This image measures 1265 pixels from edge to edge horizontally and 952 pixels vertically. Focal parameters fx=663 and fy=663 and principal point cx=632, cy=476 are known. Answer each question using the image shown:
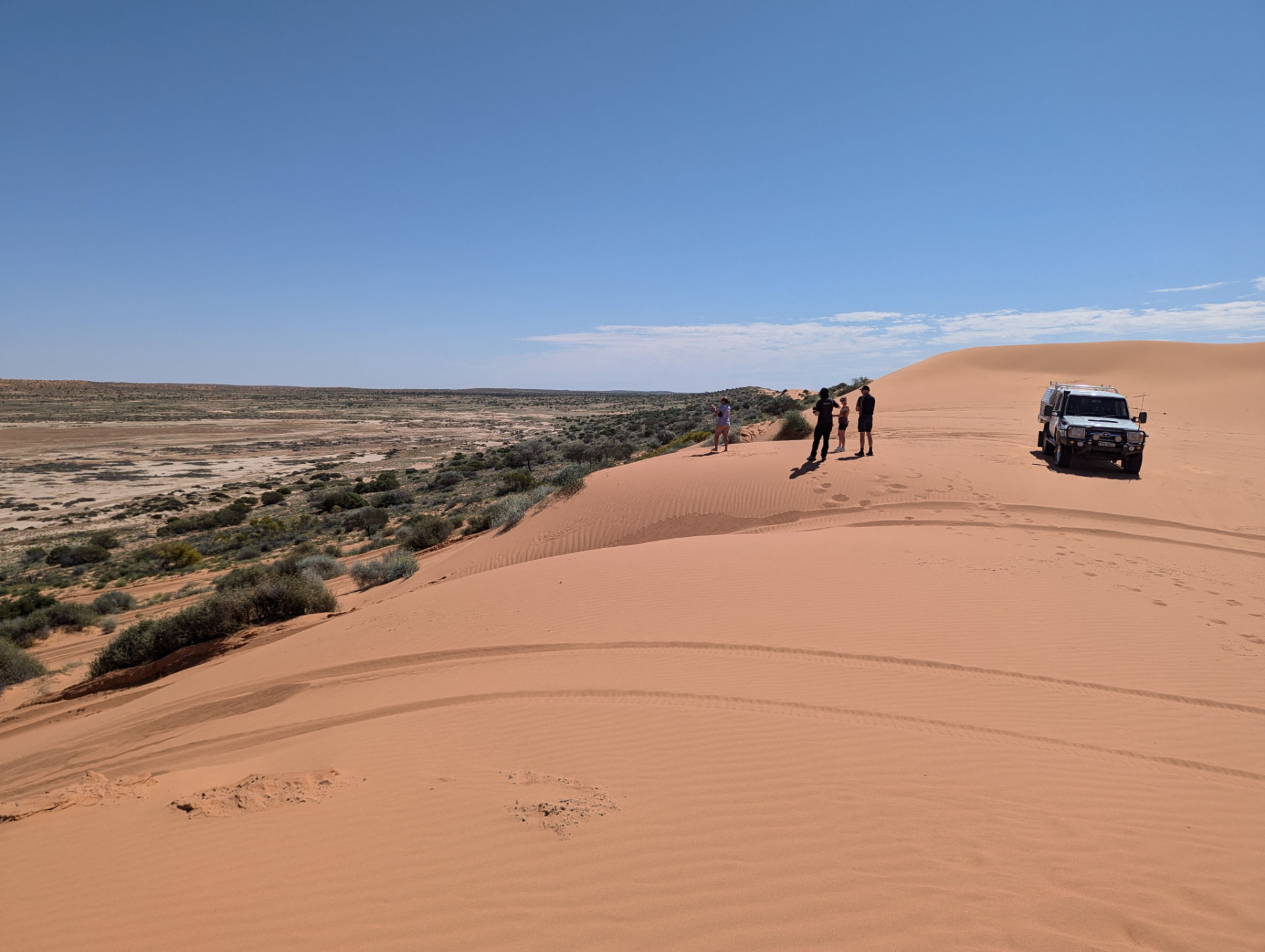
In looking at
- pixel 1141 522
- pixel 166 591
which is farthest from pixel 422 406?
pixel 1141 522

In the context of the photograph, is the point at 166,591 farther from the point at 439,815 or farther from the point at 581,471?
the point at 439,815

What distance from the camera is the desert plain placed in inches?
127

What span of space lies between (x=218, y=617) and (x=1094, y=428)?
61.1 feet

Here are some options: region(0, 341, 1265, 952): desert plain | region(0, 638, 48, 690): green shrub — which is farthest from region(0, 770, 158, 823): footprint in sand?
region(0, 638, 48, 690): green shrub

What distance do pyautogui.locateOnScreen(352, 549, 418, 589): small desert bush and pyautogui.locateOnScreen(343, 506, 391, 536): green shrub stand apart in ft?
22.9

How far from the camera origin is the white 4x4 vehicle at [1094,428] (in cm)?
1563

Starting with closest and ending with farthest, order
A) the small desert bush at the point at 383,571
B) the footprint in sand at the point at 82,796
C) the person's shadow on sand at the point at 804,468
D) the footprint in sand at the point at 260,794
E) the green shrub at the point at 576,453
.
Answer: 1. the footprint in sand at the point at 260,794
2. the footprint in sand at the point at 82,796
3. the small desert bush at the point at 383,571
4. the person's shadow on sand at the point at 804,468
5. the green shrub at the point at 576,453

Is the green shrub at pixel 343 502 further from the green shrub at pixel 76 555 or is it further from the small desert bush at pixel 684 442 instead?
the small desert bush at pixel 684 442

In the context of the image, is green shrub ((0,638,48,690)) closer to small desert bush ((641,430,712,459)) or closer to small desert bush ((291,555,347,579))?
small desert bush ((291,555,347,579))

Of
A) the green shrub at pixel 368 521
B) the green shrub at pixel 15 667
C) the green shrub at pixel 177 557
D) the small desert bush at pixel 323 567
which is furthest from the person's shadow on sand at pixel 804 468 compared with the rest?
the green shrub at pixel 177 557

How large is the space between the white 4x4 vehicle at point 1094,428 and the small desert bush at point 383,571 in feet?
50.9

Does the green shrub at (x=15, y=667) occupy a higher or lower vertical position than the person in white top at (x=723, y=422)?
lower

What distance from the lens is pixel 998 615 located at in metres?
7.76

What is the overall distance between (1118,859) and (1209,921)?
0.47 metres
